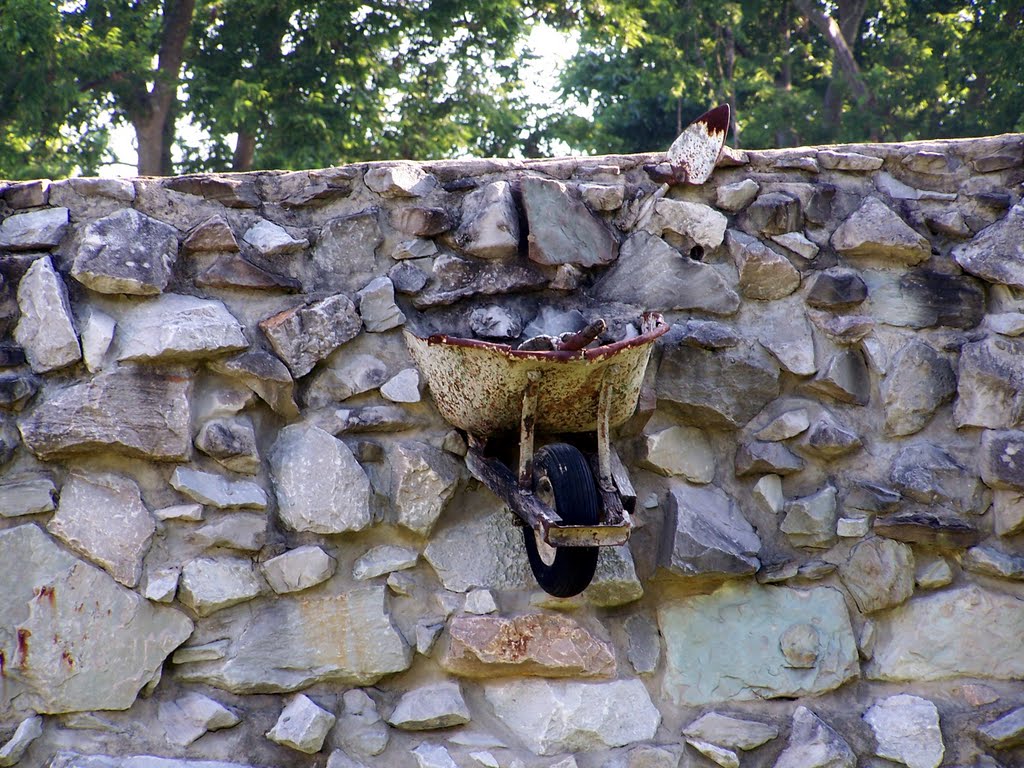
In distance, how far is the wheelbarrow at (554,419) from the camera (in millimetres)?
2721

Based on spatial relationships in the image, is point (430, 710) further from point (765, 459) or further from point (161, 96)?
point (161, 96)

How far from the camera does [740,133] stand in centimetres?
1141

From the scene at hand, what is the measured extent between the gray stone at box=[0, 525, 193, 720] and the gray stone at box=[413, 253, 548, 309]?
4.01ft

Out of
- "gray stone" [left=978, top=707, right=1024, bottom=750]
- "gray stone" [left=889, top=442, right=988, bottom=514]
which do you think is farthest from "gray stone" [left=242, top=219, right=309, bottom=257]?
"gray stone" [left=978, top=707, right=1024, bottom=750]

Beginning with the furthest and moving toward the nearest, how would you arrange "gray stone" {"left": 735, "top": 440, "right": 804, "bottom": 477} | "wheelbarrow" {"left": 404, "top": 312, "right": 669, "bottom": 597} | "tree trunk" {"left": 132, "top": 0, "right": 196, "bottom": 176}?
"tree trunk" {"left": 132, "top": 0, "right": 196, "bottom": 176} < "gray stone" {"left": 735, "top": 440, "right": 804, "bottom": 477} < "wheelbarrow" {"left": 404, "top": 312, "right": 669, "bottom": 597}

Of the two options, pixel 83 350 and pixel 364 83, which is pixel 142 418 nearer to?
pixel 83 350

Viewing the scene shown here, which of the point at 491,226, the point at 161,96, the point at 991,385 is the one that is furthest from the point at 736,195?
the point at 161,96

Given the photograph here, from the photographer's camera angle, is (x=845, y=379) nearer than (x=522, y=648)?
No

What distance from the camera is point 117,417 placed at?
306cm

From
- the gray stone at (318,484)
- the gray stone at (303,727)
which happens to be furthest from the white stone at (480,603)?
the gray stone at (303,727)

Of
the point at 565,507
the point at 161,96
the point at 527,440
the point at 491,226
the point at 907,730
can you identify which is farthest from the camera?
the point at 161,96

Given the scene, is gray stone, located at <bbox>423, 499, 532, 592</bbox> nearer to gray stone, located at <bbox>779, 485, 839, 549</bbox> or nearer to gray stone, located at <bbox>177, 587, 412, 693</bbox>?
gray stone, located at <bbox>177, 587, 412, 693</bbox>

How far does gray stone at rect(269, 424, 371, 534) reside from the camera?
315 cm

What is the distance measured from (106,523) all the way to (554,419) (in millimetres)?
1289
